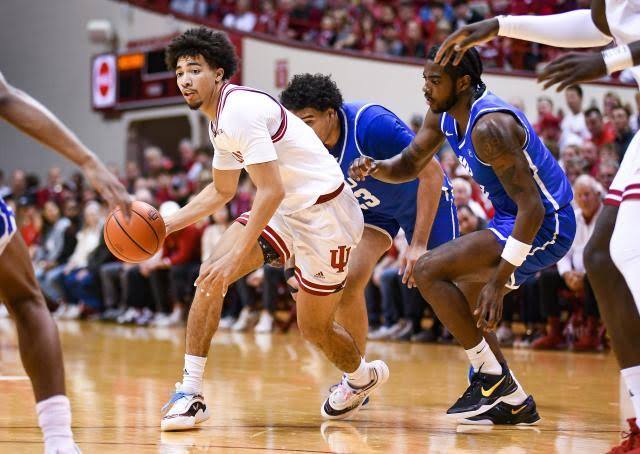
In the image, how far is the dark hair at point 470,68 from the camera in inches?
190

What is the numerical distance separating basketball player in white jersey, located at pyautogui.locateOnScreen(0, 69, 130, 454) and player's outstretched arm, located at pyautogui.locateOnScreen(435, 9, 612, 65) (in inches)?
61.4

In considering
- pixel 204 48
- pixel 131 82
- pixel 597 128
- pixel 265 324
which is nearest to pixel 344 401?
pixel 204 48

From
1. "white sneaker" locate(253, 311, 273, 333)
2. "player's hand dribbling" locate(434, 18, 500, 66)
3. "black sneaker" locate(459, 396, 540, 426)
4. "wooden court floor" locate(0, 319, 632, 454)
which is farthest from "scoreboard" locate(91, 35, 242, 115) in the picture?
"player's hand dribbling" locate(434, 18, 500, 66)

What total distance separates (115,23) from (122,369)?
1383 centimetres

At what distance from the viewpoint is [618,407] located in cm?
550

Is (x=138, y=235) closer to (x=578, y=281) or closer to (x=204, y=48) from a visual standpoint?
(x=204, y=48)

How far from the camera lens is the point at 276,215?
4.98 meters

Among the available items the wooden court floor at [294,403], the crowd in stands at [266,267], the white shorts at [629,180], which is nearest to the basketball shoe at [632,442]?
the wooden court floor at [294,403]

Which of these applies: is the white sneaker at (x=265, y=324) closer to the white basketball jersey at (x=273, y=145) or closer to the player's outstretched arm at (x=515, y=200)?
the white basketball jersey at (x=273, y=145)

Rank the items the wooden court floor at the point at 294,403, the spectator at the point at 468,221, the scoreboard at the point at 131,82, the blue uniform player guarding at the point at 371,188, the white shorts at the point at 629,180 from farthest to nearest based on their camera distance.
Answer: the scoreboard at the point at 131,82
the spectator at the point at 468,221
the blue uniform player guarding at the point at 371,188
the wooden court floor at the point at 294,403
the white shorts at the point at 629,180

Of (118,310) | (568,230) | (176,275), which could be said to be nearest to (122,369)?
(568,230)

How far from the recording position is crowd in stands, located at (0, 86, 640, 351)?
920cm

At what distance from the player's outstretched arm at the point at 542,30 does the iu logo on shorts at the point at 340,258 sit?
1.31 metres

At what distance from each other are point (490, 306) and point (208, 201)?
5.16 ft
